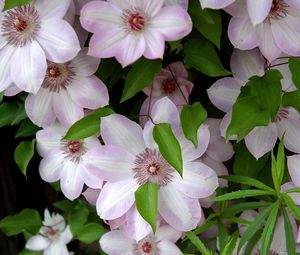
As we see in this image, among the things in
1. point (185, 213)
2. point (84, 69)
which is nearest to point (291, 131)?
point (185, 213)

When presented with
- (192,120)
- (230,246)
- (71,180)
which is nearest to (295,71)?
(192,120)

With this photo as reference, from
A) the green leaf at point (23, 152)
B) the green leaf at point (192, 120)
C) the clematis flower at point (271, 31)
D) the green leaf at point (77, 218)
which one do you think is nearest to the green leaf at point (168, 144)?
the green leaf at point (192, 120)

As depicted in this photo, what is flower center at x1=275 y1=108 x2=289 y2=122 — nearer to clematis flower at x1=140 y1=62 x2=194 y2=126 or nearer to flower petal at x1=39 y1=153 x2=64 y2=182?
clematis flower at x1=140 y1=62 x2=194 y2=126

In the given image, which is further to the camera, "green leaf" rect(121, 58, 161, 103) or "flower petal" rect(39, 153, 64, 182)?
"flower petal" rect(39, 153, 64, 182)

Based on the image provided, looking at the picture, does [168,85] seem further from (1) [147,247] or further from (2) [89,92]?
(1) [147,247]

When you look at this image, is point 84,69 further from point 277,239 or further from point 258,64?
point 277,239

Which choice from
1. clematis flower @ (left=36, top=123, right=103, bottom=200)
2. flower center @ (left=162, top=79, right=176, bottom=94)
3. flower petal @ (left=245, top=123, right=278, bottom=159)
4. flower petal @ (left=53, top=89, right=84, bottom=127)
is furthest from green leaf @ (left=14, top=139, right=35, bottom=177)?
flower petal @ (left=245, top=123, right=278, bottom=159)

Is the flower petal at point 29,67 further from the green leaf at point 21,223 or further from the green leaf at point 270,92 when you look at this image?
the green leaf at point 21,223
